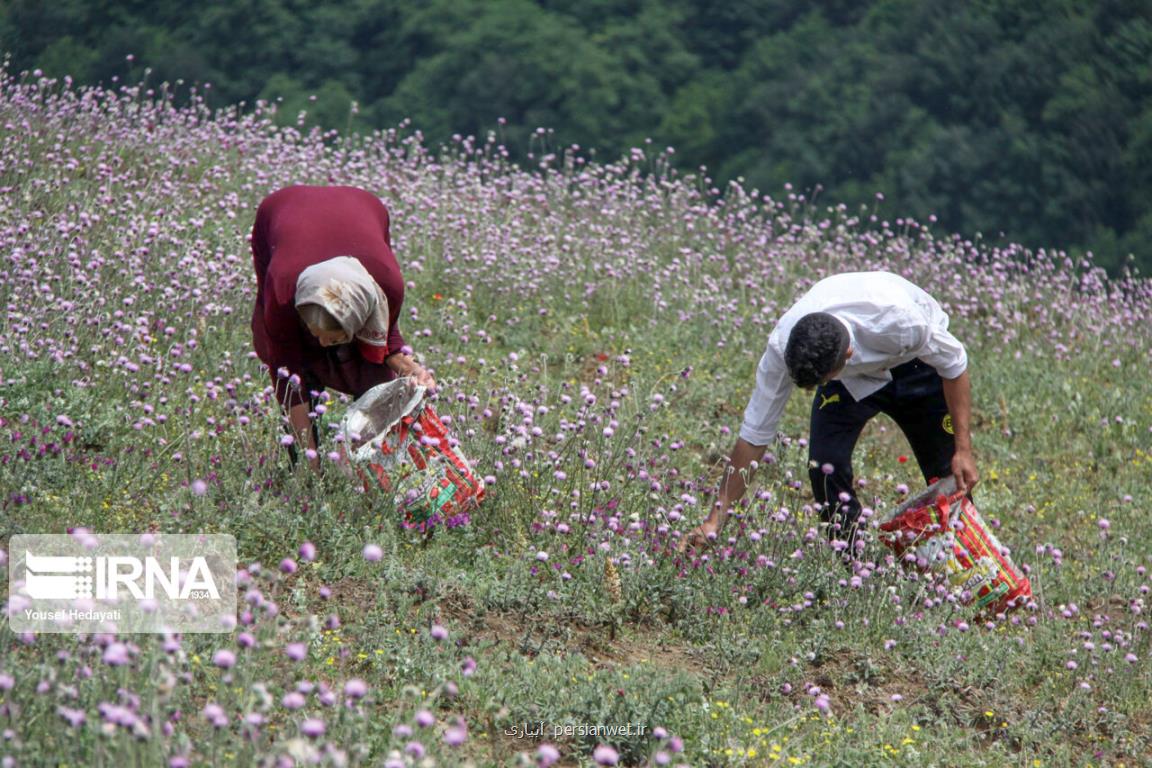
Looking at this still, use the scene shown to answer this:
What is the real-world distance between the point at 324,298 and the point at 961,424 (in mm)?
2313

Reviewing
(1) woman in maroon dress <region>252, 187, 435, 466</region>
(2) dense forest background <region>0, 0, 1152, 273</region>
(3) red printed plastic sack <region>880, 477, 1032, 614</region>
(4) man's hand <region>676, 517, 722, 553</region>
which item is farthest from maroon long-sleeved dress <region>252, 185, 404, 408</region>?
(2) dense forest background <region>0, 0, 1152, 273</region>

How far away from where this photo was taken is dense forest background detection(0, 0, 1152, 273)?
18.1 m

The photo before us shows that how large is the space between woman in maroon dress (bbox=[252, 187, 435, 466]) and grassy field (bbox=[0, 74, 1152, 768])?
218mm

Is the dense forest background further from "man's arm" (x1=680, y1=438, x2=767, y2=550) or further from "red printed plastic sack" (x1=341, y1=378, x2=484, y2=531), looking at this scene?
"red printed plastic sack" (x1=341, y1=378, x2=484, y2=531)

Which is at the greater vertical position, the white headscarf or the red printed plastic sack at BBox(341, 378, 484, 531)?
the white headscarf

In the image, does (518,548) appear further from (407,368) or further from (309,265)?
(309,265)

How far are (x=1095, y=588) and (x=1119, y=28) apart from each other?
50.0 ft

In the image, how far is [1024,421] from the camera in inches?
298

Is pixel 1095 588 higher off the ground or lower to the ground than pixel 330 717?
lower

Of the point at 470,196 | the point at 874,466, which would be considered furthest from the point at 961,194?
the point at 874,466

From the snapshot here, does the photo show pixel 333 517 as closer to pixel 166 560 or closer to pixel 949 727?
pixel 166 560

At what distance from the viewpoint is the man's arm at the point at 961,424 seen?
181 inches

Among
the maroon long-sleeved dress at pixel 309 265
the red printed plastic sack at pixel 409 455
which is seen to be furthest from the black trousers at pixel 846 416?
the maroon long-sleeved dress at pixel 309 265

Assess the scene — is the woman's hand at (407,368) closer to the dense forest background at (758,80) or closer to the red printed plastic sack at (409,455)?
the red printed plastic sack at (409,455)
